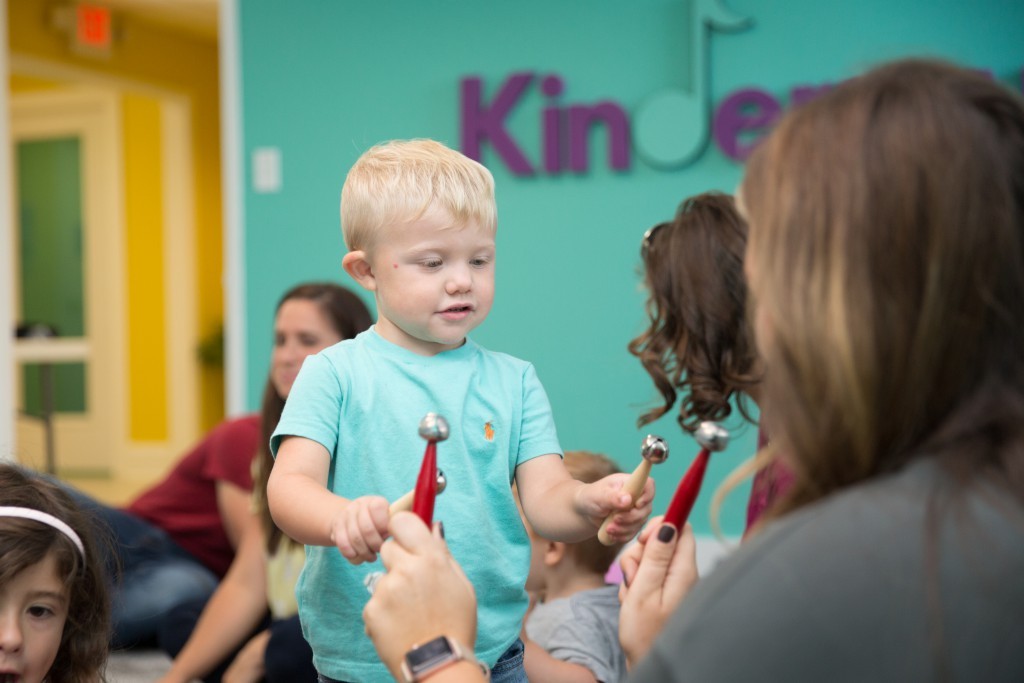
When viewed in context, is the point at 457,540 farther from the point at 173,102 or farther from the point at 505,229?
the point at 173,102

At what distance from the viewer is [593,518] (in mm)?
1242

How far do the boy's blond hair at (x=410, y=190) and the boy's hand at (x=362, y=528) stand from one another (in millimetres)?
405

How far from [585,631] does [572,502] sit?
0.66 metres

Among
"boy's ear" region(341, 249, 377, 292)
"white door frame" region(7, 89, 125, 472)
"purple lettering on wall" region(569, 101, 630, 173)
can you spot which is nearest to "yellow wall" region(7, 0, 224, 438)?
"white door frame" region(7, 89, 125, 472)

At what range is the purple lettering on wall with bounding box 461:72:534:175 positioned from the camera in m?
4.37

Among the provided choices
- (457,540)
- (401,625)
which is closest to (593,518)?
(457,540)

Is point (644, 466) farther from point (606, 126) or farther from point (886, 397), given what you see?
point (606, 126)

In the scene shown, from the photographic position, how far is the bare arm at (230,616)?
2.66 metres

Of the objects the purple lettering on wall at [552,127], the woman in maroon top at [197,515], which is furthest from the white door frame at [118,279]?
the woman in maroon top at [197,515]

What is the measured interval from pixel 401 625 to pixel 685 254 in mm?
928

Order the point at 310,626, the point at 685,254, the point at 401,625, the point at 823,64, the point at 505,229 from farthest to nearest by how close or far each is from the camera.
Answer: the point at 505,229 → the point at 823,64 → the point at 685,254 → the point at 310,626 → the point at 401,625

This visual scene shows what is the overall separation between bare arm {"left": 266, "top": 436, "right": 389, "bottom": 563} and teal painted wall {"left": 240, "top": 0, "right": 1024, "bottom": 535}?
300cm

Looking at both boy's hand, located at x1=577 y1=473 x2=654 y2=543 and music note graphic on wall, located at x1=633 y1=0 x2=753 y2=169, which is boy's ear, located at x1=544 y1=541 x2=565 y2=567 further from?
music note graphic on wall, located at x1=633 y1=0 x2=753 y2=169

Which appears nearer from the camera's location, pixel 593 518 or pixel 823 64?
pixel 593 518
